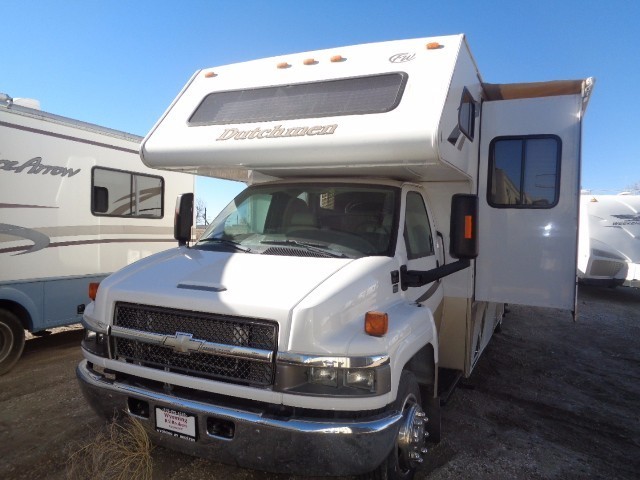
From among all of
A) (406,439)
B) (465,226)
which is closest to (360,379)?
(406,439)

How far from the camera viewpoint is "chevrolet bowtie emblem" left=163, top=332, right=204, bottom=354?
2767 mm

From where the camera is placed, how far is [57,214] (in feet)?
19.6

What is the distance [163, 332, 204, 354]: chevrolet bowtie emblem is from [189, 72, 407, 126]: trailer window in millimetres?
1867

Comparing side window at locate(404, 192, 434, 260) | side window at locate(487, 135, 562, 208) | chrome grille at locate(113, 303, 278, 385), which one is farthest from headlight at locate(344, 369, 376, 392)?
side window at locate(487, 135, 562, 208)

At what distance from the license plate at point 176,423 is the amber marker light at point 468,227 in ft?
7.02

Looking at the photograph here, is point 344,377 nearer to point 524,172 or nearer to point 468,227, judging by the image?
point 468,227

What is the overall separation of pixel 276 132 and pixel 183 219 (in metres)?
1.35

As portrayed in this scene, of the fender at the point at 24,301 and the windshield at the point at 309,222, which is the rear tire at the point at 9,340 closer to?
the fender at the point at 24,301

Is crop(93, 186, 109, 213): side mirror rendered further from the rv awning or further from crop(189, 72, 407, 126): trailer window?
the rv awning

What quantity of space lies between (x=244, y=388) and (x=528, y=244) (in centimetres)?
330

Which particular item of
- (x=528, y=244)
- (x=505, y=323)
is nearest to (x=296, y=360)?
(x=528, y=244)

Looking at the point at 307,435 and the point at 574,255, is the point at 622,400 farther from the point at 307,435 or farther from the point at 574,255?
the point at 307,435

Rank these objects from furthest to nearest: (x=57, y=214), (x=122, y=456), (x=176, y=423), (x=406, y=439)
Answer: (x=57, y=214) < (x=122, y=456) < (x=406, y=439) < (x=176, y=423)

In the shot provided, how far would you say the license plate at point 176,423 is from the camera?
2713mm
